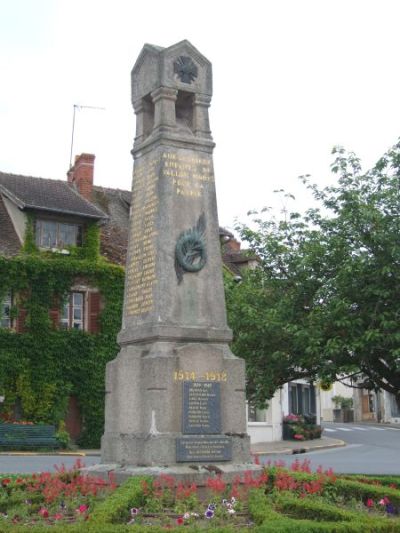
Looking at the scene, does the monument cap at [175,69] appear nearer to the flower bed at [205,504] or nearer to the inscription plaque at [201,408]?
the inscription plaque at [201,408]

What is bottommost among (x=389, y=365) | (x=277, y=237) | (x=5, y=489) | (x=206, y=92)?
(x=5, y=489)

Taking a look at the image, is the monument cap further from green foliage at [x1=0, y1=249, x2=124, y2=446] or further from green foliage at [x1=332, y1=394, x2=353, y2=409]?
green foliage at [x1=332, y1=394, x2=353, y2=409]

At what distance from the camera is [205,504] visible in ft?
32.8

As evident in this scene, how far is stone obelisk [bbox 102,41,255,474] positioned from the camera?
1151 cm

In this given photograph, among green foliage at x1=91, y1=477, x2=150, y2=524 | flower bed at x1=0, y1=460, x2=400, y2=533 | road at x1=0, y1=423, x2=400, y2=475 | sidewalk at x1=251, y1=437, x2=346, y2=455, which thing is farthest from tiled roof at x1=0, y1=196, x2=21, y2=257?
green foliage at x1=91, y1=477, x2=150, y2=524

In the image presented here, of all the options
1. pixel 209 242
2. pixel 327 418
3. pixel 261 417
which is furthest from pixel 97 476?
pixel 327 418

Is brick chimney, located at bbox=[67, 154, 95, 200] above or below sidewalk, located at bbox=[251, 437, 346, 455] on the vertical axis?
above

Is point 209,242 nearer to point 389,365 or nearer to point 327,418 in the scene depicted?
point 389,365

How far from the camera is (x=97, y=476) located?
37.9ft

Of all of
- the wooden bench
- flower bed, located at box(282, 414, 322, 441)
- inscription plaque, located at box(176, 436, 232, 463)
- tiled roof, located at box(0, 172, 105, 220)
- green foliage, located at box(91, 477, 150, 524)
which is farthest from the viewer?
flower bed, located at box(282, 414, 322, 441)

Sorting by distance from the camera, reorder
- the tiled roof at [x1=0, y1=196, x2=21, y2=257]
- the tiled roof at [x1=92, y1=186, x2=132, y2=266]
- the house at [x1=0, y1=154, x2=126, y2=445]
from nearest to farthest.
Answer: the house at [x1=0, y1=154, x2=126, y2=445] < the tiled roof at [x1=0, y1=196, x2=21, y2=257] < the tiled roof at [x1=92, y1=186, x2=132, y2=266]

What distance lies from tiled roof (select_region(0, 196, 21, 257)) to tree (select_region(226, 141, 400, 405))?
17.6 m

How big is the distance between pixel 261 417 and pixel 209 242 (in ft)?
87.8

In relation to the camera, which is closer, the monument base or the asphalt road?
the monument base
